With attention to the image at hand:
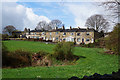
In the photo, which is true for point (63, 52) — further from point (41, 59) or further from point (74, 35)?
point (74, 35)

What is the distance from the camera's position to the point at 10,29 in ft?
228

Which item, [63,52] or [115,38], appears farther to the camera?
[63,52]

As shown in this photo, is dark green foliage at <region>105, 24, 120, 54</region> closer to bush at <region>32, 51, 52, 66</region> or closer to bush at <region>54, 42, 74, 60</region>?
bush at <region>54, 42, 74, 60</region>

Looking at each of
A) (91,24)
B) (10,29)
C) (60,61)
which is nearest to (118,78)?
(60,61)

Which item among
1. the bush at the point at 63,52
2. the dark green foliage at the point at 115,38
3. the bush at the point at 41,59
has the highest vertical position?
the dark green foliage at the point at 115,38

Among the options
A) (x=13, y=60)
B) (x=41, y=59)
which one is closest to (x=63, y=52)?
(x=41, y=59)

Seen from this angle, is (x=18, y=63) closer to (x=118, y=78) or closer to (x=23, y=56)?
(x=23, y=56)

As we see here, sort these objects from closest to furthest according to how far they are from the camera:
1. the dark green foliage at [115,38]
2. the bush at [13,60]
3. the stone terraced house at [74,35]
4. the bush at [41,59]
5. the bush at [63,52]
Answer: the dark green foliage at [115,38], the bush at [13,60], the bush at [41,59], the bush at [63,52], the stone terraced house at [74,35]

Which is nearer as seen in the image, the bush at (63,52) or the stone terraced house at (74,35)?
the bush at (63,52)

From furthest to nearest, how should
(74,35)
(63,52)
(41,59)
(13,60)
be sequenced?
(74,35) < (63,52) < (41,59) < (13,60)

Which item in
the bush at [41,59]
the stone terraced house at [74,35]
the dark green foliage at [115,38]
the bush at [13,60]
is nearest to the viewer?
the dark green foliage at [115,38]

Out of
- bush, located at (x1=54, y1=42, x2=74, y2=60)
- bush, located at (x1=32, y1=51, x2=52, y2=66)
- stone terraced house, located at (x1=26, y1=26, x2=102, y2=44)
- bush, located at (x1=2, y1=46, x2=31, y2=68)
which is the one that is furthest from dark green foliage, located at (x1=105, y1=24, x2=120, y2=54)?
stone terraced house, located at (x1=26, y1=26, x2=102, y2=44)

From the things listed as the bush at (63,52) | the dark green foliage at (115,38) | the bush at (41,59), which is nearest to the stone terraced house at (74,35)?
the dark green foliage at (115,38)

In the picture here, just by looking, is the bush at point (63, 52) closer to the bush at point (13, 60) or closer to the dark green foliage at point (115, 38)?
the bush at point (13, 60)
